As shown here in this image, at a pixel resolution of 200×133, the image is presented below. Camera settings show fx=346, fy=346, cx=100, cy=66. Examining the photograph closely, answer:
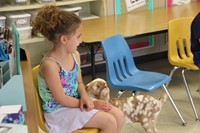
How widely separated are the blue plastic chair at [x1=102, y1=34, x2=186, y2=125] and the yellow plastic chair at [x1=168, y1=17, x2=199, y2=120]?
336 mm

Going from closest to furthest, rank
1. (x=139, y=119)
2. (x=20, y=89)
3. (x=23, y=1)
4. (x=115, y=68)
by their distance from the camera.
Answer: (x=20, y=89)
(x=139, y=119)
(x=115, y=68)
(x=23, y=1)

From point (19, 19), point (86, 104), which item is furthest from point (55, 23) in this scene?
point (19, 19)

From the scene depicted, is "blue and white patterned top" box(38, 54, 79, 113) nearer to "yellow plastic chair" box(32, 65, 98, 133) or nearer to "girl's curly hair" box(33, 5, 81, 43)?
"yellow plastic chair" box(32, 65, 98, 133)

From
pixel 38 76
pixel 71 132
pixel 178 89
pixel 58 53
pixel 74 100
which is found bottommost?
pixel 178 89

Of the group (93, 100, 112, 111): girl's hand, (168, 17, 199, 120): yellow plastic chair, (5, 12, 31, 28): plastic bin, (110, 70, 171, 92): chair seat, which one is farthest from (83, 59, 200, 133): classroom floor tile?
(5, 12, 31, 28): plastic bin

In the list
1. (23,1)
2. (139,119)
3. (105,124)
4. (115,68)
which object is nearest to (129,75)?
(115,68)

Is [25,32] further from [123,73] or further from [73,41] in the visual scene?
[73,41]

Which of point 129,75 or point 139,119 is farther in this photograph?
point 129,75

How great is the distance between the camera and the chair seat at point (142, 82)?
7.34 feet

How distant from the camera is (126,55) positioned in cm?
247

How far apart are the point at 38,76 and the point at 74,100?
218mm

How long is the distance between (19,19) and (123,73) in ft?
3.66

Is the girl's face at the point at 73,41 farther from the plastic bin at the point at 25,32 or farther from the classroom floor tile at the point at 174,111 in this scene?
the plastic bin at the point at 25,32

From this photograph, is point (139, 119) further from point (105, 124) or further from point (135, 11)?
point (135, 11)
